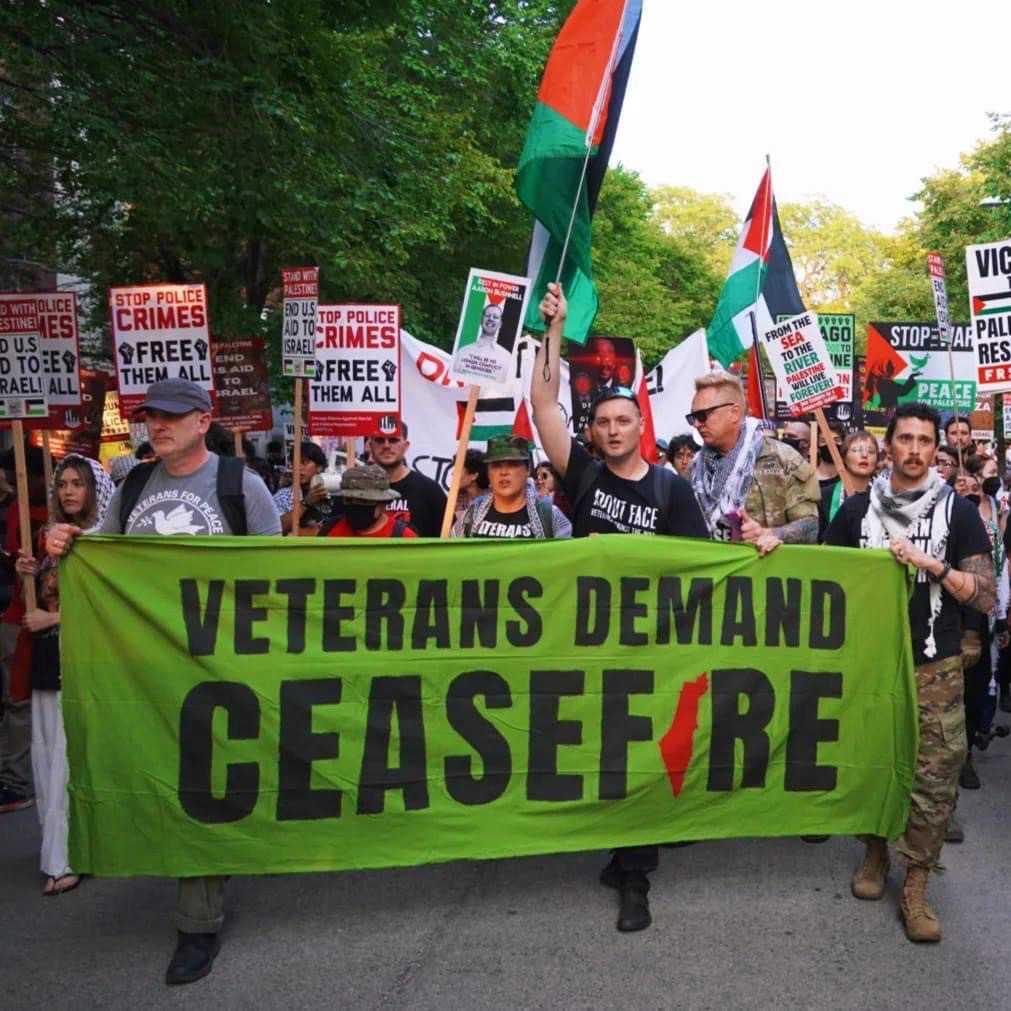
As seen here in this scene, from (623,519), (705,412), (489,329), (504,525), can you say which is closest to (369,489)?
(504,525)

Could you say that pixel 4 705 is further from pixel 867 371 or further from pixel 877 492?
pixel 867 371

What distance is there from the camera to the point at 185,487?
473 centimetres

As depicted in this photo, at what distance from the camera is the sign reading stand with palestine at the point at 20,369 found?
22.6 feet

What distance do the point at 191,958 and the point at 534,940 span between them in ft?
3.88

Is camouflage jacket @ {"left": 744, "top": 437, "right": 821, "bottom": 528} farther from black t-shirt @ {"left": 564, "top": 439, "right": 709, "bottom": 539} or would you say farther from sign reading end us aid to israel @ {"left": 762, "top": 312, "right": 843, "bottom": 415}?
sign reading end us aid to israel @ {"left": 762, "top": 312, "right": 843, "bottom": 415}

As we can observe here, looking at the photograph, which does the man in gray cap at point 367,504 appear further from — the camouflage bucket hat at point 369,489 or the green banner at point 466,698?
the green banner at point 466,698

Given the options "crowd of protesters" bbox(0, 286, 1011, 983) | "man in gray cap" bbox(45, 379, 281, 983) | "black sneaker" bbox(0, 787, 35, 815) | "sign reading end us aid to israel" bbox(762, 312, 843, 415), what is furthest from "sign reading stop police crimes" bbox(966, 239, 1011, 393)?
"black sneaker" bbox(0, 787, 35, 815)

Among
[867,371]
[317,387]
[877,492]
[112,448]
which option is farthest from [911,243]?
[877,492]

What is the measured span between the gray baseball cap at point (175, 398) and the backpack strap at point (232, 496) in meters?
0.24

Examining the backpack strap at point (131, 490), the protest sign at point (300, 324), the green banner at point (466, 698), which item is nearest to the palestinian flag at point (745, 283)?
the protest sign at point (300, 324)

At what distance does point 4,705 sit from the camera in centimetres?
678

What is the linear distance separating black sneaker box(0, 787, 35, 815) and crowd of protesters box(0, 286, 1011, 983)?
604mm

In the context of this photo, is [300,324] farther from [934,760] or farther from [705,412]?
[934,760]

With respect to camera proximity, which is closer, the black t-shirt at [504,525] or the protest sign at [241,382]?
the black t-shirt at [504,525]
